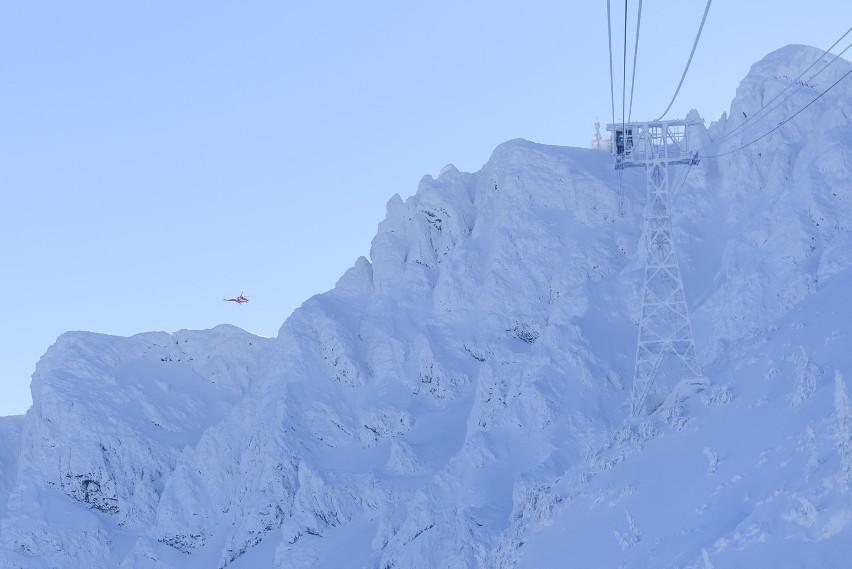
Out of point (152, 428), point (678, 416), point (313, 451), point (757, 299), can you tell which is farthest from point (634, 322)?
point (152, 428)

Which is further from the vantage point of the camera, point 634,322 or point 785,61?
point 785,61

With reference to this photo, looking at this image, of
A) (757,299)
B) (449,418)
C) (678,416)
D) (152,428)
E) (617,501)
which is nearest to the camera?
(617,501)

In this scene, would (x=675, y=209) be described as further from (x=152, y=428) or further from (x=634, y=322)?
(x=152, y=428)

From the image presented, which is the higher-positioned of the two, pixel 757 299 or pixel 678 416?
pixel 757 299

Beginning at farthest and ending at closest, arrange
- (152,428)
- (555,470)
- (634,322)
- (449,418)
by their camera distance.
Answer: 1. (152,428)
2. (449,418)
3. (634,322)
4. (555,470)

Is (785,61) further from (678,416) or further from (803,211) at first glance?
(678,416)

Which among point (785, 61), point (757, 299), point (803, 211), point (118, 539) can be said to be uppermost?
point (785, 61)
